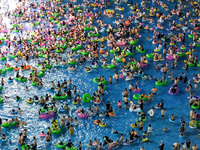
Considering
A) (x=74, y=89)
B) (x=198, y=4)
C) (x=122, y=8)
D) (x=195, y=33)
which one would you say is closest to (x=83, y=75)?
(x=74, y=89)

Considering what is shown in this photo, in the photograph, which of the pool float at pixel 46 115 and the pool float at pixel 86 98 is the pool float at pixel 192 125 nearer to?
the pool float at pixel 86 98

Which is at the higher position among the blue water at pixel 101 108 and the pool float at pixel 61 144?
the blue water at pixel 101 108

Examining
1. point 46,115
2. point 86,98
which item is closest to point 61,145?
point 46,115

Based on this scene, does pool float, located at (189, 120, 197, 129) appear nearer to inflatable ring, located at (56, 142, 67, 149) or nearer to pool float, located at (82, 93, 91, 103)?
pool float, located at (82, 93, 91, 103)

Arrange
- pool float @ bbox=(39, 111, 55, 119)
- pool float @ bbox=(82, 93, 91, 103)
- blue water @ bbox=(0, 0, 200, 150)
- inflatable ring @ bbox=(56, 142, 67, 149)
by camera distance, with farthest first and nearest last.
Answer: pool float @ bbox=(82, 93, 91, 103) < pool float @ bbox=(39, 111, 55, 119) < blue water @ bbox=(0, 0, 200, 150) < inflatable ring @ bbox=(56, 142, 67, 149)

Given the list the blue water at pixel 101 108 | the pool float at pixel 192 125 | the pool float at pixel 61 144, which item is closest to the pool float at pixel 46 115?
the blue water at pixel 101 108

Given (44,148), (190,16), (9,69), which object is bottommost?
(44,148)

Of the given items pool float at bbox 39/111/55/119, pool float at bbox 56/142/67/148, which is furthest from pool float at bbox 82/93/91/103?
pool float at bbox 56/142/67/148

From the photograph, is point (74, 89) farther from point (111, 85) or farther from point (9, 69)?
point (9, 69)

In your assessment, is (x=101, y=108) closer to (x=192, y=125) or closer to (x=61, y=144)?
(x=61, y=144)

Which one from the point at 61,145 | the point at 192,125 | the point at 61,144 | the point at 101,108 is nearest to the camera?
the point at 61,145

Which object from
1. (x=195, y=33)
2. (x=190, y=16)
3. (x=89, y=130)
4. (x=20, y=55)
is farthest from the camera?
(x=190, y=16)
